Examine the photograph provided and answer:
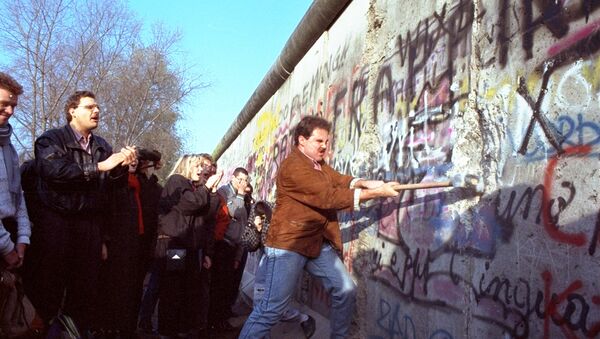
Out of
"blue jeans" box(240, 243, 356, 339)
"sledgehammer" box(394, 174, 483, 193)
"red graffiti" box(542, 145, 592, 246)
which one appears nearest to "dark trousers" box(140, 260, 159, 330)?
"blue jeans" box(240, 243, 356, 339)

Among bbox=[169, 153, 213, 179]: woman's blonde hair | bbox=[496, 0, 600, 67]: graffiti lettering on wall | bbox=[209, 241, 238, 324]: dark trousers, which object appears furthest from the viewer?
bbox=[209, 241, 238, 324]: dark trousers

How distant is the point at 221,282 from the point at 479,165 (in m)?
3.76

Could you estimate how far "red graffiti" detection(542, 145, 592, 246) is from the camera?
2248 mm

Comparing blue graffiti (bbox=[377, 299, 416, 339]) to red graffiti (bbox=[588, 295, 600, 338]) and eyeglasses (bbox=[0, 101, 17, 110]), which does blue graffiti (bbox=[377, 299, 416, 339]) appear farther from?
eyeglasses (bbox=[0, 101, 17, 110])

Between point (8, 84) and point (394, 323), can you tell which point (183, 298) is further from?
point (8, 84)

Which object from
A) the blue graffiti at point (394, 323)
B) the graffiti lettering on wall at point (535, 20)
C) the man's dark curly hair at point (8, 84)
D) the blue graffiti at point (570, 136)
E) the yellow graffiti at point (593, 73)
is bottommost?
the blue graffiti at point (394, 323)

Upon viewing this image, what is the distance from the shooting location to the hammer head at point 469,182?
9.70ft

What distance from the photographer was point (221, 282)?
19.4 ft

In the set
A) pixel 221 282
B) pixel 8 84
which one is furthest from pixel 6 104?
pixel 221 282

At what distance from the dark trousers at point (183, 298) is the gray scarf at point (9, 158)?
1.77 metres

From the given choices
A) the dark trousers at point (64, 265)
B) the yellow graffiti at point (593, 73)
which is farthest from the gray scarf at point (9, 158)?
the yellow graffiti at point (593, 73)

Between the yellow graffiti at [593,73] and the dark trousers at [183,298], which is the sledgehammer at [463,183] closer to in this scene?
the yellow graffiti at [593,73]

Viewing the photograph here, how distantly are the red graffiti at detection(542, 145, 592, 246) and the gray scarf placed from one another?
3.15m

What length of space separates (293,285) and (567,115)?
2.09 m
